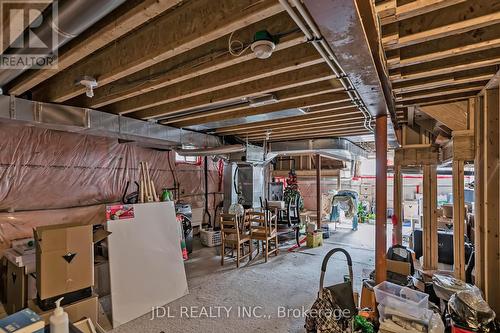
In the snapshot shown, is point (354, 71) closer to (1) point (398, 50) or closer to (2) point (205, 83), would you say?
(1) point (398, 50)

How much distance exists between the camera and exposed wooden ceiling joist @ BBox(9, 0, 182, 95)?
126cm

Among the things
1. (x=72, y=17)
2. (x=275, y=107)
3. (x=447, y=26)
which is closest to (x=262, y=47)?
(x=72, y=17)

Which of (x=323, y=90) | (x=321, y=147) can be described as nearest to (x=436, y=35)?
(x=323, y=90)

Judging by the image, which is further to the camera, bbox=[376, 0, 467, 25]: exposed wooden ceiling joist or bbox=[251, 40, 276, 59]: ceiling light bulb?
bbox=[251, 40, 276, 59]: ceiling light bulb

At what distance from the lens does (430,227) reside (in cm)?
383

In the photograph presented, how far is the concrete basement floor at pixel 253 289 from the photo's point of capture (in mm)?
2584

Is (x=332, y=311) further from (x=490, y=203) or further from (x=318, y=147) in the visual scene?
(x=318, y=147)

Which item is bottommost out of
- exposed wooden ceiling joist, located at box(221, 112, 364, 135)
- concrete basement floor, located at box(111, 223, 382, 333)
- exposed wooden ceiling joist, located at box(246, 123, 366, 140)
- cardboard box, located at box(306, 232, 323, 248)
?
concrete basement floor, located at box(111, 223, 382, 333)

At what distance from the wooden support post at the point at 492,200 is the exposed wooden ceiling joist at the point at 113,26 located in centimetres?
281

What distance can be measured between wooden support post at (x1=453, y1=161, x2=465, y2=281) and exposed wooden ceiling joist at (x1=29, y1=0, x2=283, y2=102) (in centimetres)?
279

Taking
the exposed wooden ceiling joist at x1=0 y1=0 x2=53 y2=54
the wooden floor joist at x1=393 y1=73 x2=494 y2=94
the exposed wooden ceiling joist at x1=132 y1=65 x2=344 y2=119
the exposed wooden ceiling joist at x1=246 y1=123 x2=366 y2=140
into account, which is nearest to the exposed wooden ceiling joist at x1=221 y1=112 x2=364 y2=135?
the exposed wooden ceiling joist at x1=246 y1=123 x2=366 y2=140

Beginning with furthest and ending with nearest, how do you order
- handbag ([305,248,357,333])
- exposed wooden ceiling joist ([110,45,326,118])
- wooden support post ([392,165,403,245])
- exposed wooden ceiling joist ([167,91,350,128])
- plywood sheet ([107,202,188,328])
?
wooden support post ([392,165,403,245]) → plywood sheet ([107,202,188,328]) → exposed wooden ceiling joist ([167,91,350,128]) → exposed wooden ceiling joist ([110,45,326,118]) → handbag ([305,248,357,333])

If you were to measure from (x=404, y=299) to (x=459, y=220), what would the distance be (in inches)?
60.6

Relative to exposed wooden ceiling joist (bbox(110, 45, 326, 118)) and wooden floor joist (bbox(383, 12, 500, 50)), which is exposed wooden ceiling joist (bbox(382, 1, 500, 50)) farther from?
exposed wooden ceiling joist (bbox(110, 45, 326, 118))
